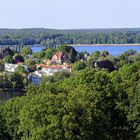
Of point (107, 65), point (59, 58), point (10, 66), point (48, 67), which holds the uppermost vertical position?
point (107, 65)

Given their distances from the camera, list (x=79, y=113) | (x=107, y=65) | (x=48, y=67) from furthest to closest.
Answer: (x=48, y=67) < (x=107, y=65) < (x=79, y=113)

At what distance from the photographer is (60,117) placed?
107 feet

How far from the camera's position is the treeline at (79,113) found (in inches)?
1273

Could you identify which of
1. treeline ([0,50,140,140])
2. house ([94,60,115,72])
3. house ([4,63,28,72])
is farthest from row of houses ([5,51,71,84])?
treeline ([0,50,140,140])

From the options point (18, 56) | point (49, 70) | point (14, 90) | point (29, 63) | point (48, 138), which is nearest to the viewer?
point (48, 138)

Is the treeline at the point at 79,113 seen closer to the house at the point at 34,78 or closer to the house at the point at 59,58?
the house at the point at 34,78

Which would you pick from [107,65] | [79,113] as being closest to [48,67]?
[107,65]

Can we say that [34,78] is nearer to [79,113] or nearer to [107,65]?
[107,65]

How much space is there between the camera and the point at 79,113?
33656 millimetres

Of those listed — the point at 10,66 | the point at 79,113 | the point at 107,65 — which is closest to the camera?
the point at 79,113

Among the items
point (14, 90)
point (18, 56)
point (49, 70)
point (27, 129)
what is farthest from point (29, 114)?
point (18, 56)

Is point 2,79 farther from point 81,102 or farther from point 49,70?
point 81,102

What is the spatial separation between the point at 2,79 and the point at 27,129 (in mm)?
63333

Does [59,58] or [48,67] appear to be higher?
[48,67]
